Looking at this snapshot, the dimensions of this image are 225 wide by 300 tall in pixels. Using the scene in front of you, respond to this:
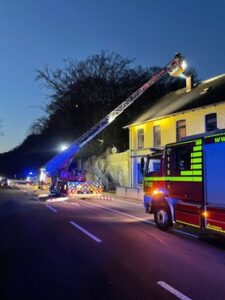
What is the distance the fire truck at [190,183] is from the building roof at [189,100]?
1606 cm

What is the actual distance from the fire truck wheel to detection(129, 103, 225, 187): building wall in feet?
51.7

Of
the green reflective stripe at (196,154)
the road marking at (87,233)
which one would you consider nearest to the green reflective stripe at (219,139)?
the green reflective stripe at (196,154)

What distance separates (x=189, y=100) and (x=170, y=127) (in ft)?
8.59

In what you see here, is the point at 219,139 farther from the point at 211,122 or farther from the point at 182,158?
the point at 211,122

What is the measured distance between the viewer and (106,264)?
339 inches

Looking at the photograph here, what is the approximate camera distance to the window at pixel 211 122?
2944cm

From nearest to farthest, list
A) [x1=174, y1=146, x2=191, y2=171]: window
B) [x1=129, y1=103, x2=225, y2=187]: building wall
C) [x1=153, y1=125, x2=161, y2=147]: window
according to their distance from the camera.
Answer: [x1=174, y1=146, x2=191, y2=171]: window → [x1=129, y1=103, x2=225, y2=187]: building wall → [x1=153, y1=125, x2=161, y2=147]: window

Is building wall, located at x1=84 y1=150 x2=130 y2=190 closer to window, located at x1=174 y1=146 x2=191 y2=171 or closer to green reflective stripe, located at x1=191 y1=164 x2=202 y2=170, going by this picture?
window, located at x1=174 y1=146 x2=191 y2=171

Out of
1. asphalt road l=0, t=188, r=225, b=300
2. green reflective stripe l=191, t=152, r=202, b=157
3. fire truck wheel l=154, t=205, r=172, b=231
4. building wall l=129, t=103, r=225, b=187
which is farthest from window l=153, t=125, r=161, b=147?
green reflective stripe l=191, t=152, r=202, b=157

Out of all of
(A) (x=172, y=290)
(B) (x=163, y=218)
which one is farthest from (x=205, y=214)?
(A) (x=172, y=290)

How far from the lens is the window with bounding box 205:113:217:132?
2944cm

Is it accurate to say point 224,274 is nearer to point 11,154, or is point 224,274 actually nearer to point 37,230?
point 37,230

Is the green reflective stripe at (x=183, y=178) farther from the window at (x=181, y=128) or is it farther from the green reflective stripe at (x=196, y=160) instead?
the window at (x=181, y=128)

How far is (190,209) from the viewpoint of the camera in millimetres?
12000
